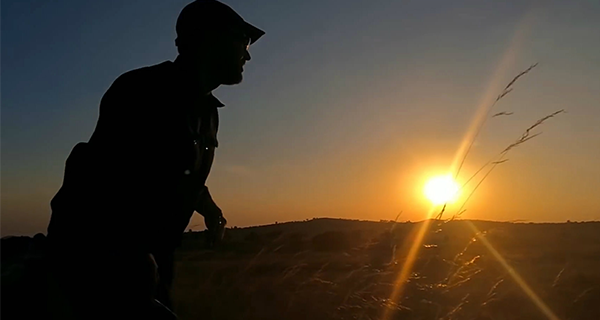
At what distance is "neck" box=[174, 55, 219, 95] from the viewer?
2.30 meters

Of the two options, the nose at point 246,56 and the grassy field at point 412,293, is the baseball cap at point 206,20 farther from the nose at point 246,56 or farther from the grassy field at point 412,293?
the grassy field at point 412,293

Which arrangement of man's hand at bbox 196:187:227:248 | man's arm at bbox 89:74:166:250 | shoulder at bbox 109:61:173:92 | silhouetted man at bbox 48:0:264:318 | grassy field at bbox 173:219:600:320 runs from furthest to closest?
grassy field at bbox 173:219:600:320, man's hand at bbox 196:187:227:248, shoulder at bbox 109:61:173:92, man's arm at bbox 89:74:166:250, silhouetted man at bbox 48:0:264:318

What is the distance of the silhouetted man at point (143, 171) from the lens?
180cm

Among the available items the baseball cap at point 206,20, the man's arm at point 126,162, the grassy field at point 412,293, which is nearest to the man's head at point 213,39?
the baseball cap at point 206,20

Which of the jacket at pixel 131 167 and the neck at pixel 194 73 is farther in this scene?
the neck at pixel 194 73

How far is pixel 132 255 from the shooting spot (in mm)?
1822

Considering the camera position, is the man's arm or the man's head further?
the man's head

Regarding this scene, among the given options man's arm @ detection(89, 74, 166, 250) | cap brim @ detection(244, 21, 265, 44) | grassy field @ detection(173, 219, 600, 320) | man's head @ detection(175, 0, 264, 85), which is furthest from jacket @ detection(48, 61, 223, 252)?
grassy field @ detection(173, 219, 600, 320)

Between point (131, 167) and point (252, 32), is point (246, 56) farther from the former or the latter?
point (131, 167)

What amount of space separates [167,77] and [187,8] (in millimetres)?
342

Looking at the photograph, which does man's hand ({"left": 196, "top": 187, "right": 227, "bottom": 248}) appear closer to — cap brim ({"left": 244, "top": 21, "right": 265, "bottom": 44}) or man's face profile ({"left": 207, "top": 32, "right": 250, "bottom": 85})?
man's face profile ({"left": 207, "top": 32, "right": 250, "bottom": 85})

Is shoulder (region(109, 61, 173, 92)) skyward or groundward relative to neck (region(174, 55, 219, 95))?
groundward

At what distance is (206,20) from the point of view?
2.29m

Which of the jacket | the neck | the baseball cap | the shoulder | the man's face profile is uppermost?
the baseball cap
